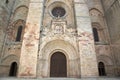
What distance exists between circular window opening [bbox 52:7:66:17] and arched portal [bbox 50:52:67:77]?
3.49 metres

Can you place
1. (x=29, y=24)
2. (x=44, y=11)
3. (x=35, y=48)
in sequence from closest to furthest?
1. (x=35, y=48)
2. (x=29, y=24)
3. (x=44, y=11)

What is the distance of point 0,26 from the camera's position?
8.95 m

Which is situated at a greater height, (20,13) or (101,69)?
(20,13)

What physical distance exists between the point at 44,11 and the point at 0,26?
146 inches

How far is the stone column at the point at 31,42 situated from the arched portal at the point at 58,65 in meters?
1.49

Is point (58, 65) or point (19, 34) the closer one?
point (58, 65)

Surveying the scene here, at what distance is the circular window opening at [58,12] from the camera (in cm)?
1038

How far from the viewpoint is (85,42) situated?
328 inches

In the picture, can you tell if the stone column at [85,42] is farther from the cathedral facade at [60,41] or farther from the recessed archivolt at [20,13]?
the recessed archivolt at [20,13]

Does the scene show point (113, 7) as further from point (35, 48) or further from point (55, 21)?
point (35, 48)

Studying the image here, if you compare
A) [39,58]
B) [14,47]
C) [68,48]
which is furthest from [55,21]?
[14,47]

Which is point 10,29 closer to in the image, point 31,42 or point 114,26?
point 31,42

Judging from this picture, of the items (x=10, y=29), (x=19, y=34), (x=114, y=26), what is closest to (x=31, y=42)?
(x=19, y=34)

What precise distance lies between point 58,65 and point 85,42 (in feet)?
8.48
